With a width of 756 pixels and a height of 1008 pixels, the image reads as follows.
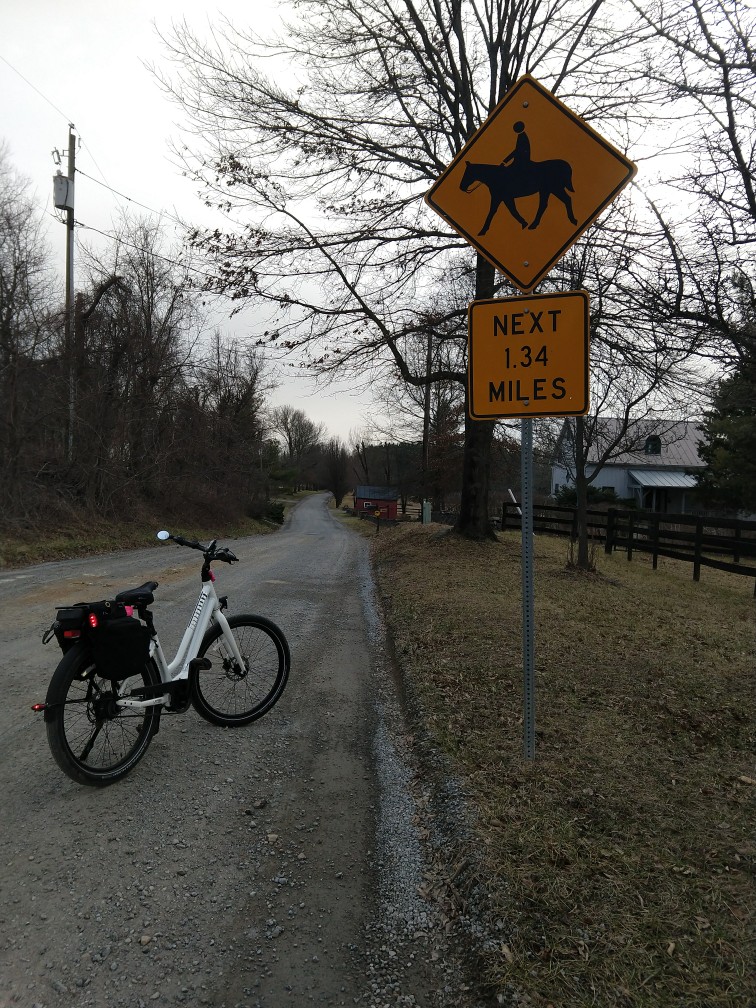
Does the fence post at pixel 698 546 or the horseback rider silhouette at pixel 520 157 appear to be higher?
the horseback rider silhouette at pixel 520 157

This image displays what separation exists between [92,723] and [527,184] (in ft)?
11.3

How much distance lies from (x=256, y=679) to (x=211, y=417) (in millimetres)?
24295

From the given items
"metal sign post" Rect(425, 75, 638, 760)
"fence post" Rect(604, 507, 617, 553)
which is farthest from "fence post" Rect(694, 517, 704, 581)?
"metal sign post" Rect(425, 75, 638, 760)

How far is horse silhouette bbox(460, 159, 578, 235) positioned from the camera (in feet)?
10.4

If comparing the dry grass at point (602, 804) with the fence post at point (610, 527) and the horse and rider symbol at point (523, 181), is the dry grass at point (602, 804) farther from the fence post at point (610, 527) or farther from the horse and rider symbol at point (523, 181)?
the fence post at point (610, 527)

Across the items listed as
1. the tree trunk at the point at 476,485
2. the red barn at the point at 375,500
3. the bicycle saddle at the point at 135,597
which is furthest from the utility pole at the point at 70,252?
the red barn at the point at 375,500

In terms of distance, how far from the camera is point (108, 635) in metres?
A: 3.12

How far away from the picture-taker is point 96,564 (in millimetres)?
12328

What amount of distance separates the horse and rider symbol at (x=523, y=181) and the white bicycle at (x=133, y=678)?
2500 millimetres

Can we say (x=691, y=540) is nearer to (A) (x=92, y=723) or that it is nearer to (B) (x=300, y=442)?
(A) (x=92, y=723)

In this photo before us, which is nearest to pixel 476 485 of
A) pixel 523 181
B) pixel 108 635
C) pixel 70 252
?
pixel 523 181

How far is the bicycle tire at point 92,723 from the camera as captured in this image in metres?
2.98

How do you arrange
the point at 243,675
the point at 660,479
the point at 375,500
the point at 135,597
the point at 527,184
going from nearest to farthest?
the point at 527,184
the point at 135,597
the point at 243,675
the point at 660,479
the point at 375,500

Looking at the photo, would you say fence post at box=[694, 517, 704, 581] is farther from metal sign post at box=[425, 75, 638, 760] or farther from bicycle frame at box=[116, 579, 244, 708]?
bicycle frame at box=[116, 579, 244, 708]
